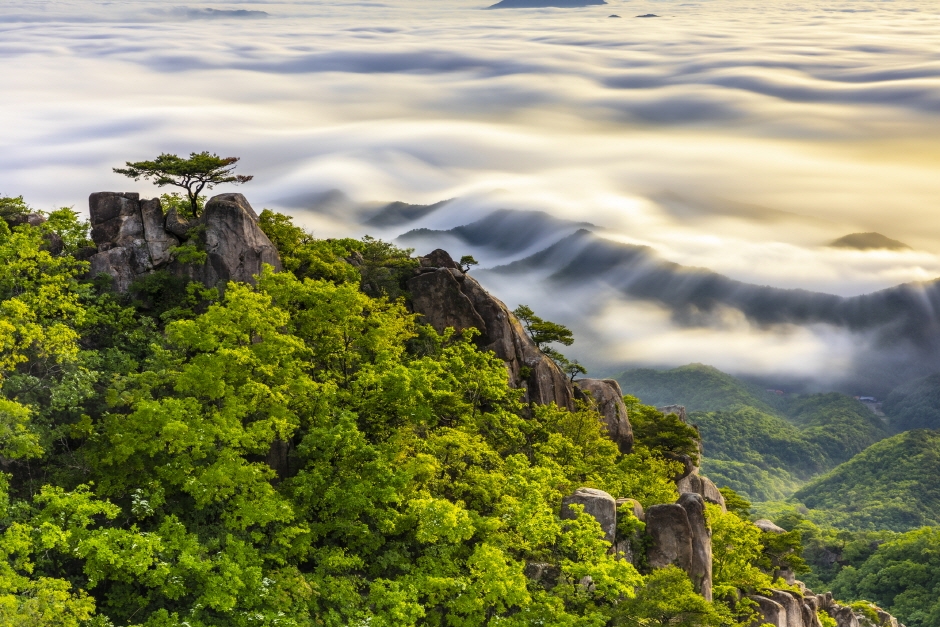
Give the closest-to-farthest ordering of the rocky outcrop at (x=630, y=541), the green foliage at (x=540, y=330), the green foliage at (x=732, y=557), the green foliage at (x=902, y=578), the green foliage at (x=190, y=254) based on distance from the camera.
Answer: the rocky outcrop at (x=630, y=541) < the green foliage at (x=190, y=254) < the green foliage at (x=732, y=557) < the green foliage at (x=540, y=330) < the green foliage at (x=902, y=578)

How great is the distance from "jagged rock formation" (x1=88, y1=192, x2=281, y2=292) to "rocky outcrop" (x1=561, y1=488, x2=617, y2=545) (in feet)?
88.8

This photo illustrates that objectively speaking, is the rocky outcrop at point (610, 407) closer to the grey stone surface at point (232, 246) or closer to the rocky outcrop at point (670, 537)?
the rocky outcrop at point (670, 537)

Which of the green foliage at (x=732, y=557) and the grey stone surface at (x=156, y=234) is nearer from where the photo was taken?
the grey stone surface at (x=156, y=234)

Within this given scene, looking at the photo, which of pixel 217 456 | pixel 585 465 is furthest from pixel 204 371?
pixel 585 465

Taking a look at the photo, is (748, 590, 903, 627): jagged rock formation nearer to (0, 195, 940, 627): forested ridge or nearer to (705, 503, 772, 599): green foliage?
(705, 503, 772, 599): green foliage

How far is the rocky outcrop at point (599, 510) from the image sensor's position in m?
47.5

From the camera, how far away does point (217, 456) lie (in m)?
40.4

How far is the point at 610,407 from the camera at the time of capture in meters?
81.6

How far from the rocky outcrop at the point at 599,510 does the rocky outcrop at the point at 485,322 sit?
2226 cm

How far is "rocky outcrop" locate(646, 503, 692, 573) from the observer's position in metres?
50.2

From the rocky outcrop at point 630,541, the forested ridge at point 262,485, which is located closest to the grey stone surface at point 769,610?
the forested ridge at point 262,485

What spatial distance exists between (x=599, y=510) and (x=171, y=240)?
35547 mm

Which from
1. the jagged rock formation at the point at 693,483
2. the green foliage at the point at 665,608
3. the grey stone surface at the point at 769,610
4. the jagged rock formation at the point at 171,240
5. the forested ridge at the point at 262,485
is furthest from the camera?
the jagged rock formation at the point at 693,483

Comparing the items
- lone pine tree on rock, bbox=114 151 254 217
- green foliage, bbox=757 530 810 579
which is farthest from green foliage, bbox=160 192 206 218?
green foliage, bbox=757 530 810 579
